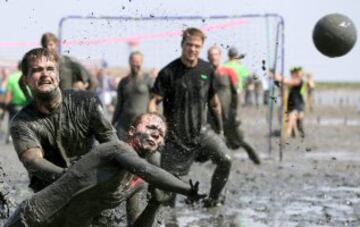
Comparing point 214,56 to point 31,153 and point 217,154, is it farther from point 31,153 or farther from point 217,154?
point 31,153

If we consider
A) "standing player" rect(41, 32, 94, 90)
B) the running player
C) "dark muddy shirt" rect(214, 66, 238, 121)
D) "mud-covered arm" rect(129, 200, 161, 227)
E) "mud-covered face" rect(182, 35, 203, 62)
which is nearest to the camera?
the running player

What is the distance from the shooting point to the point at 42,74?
6.27 m

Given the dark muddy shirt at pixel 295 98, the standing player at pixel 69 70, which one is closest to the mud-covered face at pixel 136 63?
the standing player at pixel 69 70

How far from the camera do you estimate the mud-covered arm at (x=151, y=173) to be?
5.55 m

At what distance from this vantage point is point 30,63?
6301 millimetres

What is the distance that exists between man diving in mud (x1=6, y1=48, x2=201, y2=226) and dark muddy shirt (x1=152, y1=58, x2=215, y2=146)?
3.86 meters

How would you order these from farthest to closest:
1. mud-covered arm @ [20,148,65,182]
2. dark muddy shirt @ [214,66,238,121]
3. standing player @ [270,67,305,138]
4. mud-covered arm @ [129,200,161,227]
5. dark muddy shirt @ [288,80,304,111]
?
dark muddy shirt @ [288,80,304,111]
standing player @ [270,67,305,138]
dark muddy shirt @ [214,66,238,121]
mud-covered arm @ [129,200,161,227]
mud-covered arm @ [20,148,65,182]

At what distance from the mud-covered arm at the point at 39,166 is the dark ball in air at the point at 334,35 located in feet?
14.6

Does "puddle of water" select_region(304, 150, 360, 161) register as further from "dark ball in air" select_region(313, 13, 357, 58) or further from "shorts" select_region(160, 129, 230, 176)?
"dark ball in air" select_region(313, 13, 357, 58)

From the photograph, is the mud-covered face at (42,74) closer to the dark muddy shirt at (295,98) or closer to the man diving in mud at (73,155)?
the man diving in mud at (73,155)

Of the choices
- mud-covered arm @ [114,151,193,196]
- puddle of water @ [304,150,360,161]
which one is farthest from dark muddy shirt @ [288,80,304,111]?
mud-covered arm @ [114,151,193,196]

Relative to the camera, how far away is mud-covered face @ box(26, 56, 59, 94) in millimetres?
6270

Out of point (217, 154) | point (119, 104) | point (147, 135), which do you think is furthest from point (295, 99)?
point (147, 135)

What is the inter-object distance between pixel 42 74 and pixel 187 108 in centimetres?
438
